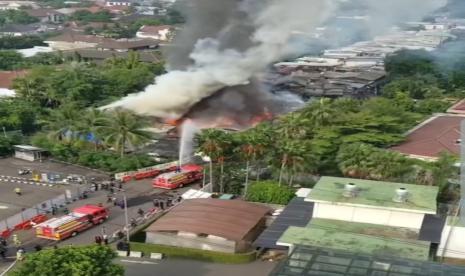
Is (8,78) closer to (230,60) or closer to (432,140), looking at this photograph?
(230,60)

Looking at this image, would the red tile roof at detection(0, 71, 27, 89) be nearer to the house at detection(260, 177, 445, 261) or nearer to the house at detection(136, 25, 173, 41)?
the house at detection(136, 25, 173, 41)

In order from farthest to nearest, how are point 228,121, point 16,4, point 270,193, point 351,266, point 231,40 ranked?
point 16,4 → point 228,121 → point 231,40 → point 270,193 → point 351,266

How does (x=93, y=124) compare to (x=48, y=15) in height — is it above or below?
below

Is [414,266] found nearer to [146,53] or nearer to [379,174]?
[379,174]

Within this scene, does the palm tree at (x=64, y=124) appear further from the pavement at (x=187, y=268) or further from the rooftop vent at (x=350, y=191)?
the rooftop vent at (x=350, y=191)

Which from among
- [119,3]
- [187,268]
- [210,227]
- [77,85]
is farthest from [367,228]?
[119,3]

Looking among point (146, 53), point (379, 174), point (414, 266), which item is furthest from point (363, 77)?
point (414, 266)
